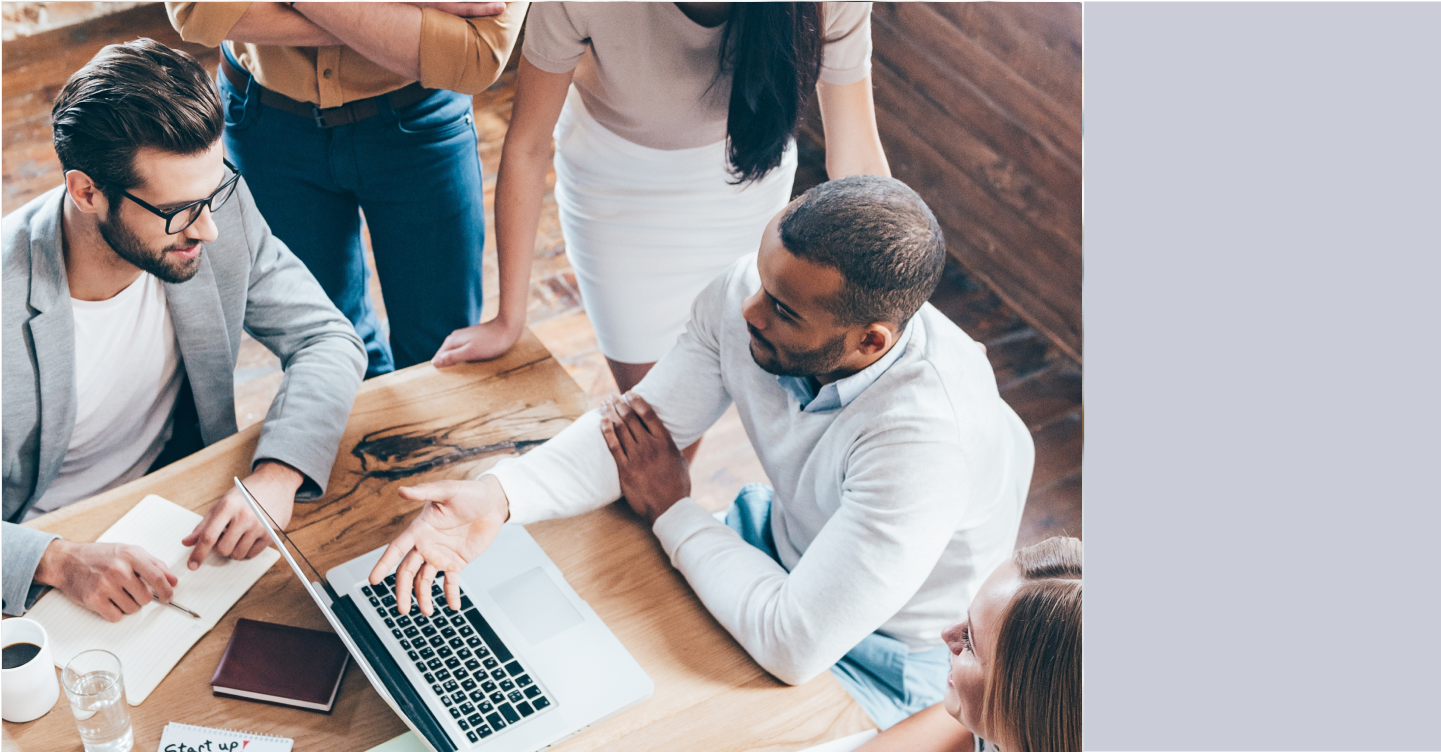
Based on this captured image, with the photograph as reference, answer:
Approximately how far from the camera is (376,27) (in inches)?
37.5

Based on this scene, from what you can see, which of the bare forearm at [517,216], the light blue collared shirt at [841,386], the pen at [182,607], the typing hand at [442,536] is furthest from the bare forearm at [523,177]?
the pen at [182,607]

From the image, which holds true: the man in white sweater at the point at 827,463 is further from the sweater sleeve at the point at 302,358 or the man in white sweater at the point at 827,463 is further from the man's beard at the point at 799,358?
the sweater sleeve at the point at 302,358

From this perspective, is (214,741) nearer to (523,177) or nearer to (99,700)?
(99,700)

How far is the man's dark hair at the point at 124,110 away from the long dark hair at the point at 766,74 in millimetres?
480

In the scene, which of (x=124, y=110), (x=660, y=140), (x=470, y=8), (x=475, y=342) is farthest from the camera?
(x=475, y=342)

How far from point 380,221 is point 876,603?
2.10 ft

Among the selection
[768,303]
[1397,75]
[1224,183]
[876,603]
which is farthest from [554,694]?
[1397,75]

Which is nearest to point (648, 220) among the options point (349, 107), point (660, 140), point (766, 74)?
point (660, 140)

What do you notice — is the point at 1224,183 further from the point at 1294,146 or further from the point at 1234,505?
the point at 1234,505

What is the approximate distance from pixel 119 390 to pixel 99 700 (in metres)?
0.30

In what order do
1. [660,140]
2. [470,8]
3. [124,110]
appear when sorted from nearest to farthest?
[124,110], [470,8], [660,140]

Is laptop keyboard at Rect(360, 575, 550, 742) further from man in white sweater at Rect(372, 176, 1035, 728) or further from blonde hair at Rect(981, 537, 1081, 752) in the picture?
blonde hair at Rect(981, 537, 1081, 752)

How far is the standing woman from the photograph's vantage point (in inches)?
38.3

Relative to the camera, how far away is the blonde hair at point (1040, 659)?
0.85 metres
